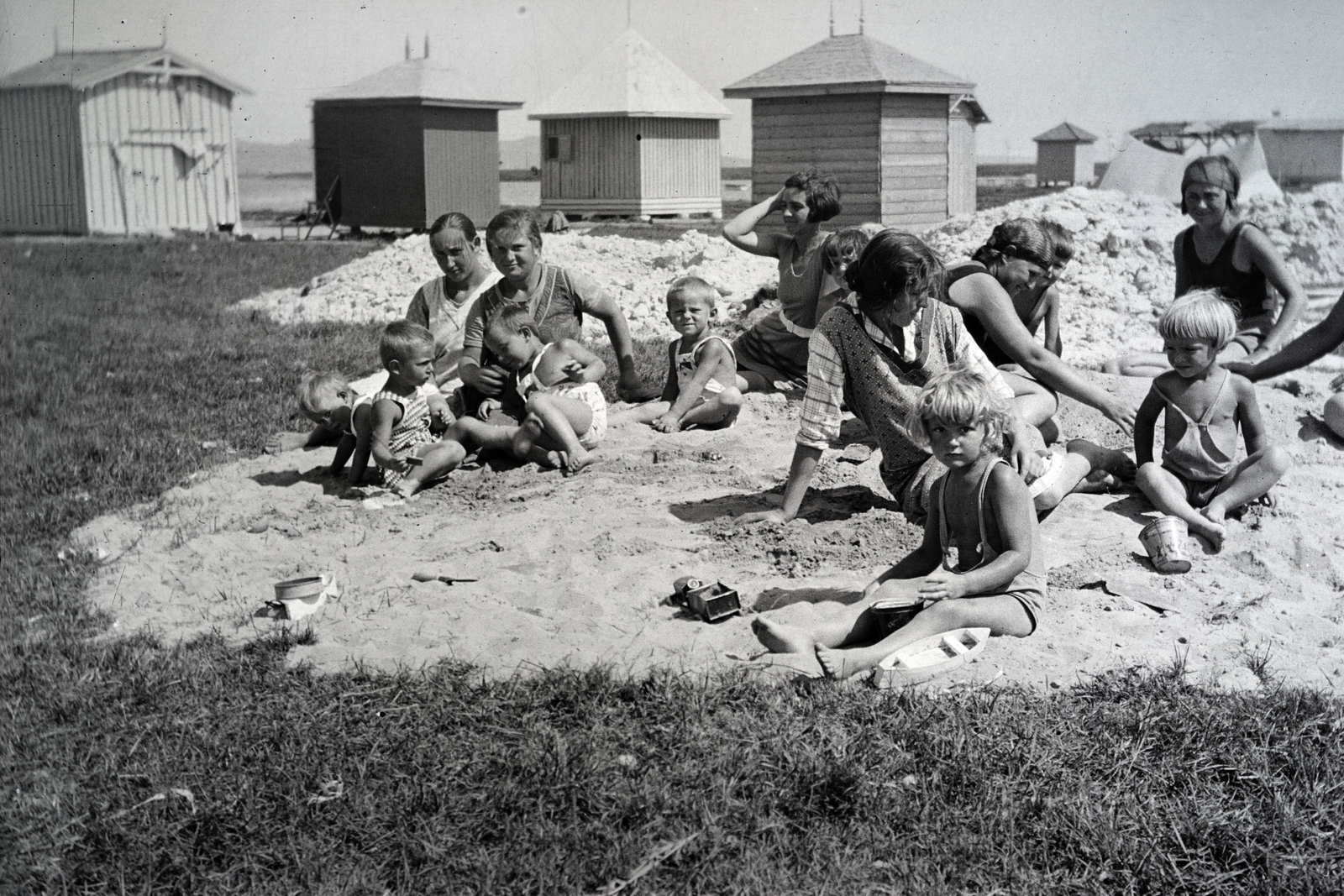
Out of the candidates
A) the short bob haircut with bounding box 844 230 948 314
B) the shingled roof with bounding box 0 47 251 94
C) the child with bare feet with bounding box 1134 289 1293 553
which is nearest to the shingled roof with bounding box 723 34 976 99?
the shingled roof with bounding box 0 47 251 94

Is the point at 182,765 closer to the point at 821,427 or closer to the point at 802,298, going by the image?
the point at 821,427

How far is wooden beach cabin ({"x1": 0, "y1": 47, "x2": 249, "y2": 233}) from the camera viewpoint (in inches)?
999

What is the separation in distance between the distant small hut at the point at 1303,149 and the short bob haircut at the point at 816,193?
18.5 m

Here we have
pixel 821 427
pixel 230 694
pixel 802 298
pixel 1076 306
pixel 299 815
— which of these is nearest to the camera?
pixel 299 815

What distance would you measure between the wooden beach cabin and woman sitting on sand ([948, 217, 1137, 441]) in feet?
73.3

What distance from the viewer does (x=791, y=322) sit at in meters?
7.94

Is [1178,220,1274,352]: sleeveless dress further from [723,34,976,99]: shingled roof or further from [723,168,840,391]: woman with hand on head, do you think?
[723,34,976,99]: shingled roof

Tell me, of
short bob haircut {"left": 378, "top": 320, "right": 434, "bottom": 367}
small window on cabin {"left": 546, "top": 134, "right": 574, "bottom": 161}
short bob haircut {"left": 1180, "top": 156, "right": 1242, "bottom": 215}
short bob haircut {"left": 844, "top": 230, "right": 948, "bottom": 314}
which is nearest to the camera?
short bob haircut {"left": 844, "top": 230, "right": 948, "bottom": 314}

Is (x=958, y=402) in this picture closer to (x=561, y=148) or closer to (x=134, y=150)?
(x=134, y=150)

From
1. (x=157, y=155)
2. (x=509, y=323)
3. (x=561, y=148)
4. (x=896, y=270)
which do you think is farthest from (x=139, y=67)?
(x=896, y=270)

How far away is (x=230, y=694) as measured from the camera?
404 centimetres

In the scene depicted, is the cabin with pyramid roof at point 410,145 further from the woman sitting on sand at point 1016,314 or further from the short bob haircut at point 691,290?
the woman sitting on sand at point 1016,314

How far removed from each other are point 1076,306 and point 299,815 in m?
9.78

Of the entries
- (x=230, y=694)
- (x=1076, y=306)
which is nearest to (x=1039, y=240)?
(x=230, y=694)
